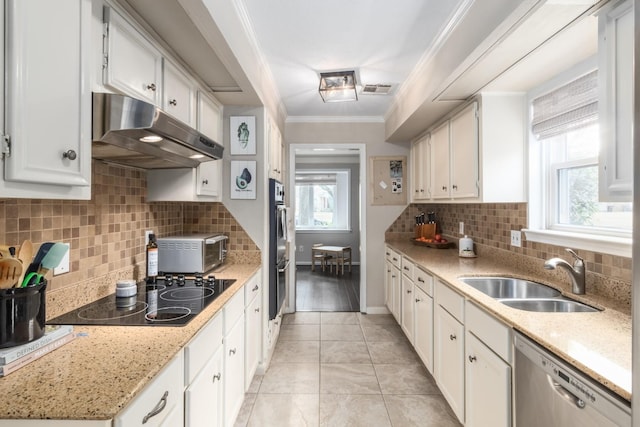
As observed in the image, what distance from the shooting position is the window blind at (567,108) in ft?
5.54

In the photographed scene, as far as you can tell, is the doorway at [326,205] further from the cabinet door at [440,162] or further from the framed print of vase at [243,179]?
the framed print of vase at [243,179]

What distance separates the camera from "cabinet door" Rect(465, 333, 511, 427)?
1.39 m

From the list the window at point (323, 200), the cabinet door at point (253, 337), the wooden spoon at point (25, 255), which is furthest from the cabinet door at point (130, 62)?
the window at point (323, 200)

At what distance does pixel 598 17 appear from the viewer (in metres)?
1.29

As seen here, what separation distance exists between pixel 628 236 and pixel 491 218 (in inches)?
48.0

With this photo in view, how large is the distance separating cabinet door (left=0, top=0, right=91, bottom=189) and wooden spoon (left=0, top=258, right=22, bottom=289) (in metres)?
0.24

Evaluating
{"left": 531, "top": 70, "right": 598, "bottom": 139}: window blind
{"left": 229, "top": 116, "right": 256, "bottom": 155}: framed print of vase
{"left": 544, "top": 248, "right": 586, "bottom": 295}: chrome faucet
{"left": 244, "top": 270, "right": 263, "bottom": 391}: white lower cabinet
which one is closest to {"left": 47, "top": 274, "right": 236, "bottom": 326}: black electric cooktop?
{"left": 244, "top": 270, "right": 263, "bottom": 391}: white lower cabinet

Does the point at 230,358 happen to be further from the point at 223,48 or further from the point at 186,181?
the point at 223,48

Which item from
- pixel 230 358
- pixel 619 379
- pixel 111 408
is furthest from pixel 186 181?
pixel 619 379

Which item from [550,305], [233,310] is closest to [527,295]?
[550,305]

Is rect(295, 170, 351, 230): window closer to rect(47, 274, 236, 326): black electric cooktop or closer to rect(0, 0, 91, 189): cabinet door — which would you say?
rect(47, 274, 236, 326): black electric cooktop

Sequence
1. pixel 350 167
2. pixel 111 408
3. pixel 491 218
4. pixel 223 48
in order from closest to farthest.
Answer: pixel 111 408 < pixel 223 48 < pixel 491 218 < pixel 350 167

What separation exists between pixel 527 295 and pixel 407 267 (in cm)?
111

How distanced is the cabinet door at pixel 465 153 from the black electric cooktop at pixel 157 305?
1857 mm
